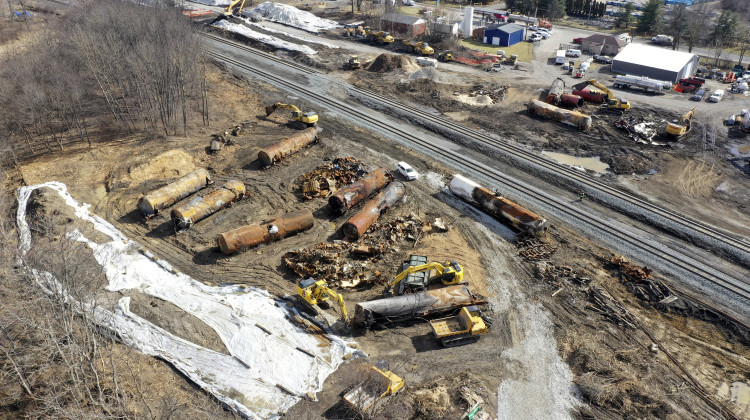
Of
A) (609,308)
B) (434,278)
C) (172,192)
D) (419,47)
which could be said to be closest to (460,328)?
(434,278)

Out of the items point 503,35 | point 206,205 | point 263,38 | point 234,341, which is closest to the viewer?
point 234,341

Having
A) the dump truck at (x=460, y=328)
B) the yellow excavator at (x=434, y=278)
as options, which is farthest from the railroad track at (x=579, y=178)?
the dump truck at (x=460, y=328)

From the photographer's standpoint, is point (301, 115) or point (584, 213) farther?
point (301, 115)

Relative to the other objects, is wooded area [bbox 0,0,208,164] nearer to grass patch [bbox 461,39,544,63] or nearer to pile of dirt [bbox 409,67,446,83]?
pile of dirt [bbox 409,67,446,83]

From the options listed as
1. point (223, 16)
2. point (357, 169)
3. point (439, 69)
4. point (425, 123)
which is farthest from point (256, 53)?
point (357, 169)

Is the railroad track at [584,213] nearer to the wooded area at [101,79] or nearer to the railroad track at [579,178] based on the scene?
the railroad track at [579,178]

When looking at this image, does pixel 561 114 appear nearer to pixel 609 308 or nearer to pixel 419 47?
pixel 609 308
